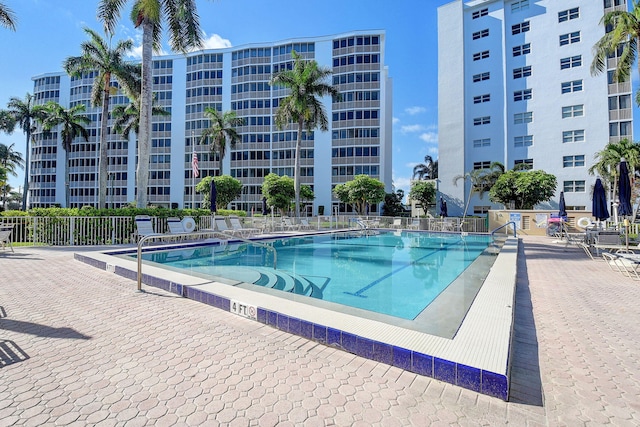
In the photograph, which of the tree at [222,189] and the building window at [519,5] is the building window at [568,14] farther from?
the tree at [222,189]

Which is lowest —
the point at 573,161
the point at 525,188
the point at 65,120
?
the point at 525,188

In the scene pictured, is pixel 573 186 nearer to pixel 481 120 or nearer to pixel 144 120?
pixel 481 120

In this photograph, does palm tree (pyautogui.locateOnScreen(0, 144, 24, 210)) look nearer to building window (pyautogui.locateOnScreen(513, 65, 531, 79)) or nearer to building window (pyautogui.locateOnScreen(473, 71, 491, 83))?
building window (pyautogui.locateOnScreen(473, 71, 491, 83))

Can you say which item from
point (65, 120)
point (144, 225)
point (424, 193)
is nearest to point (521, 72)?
point (424, 193)

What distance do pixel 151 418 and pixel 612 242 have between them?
12239 millimetres

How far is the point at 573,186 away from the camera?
1123 inches

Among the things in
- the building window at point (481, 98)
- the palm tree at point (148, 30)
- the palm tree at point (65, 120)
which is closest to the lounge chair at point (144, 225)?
the palm tree at point (148, 30)

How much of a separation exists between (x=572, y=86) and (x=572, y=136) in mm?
4809

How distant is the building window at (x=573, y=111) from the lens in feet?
93.8

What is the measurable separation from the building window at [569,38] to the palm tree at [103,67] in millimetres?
37729

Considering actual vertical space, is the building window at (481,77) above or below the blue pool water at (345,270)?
above

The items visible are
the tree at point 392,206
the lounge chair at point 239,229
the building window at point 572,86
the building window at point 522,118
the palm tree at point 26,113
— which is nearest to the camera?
the lounge chair at point 239,229

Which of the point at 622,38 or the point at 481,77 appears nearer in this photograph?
the point at 622,38

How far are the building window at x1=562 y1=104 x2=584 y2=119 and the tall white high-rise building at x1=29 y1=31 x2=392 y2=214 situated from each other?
59.0 feet
